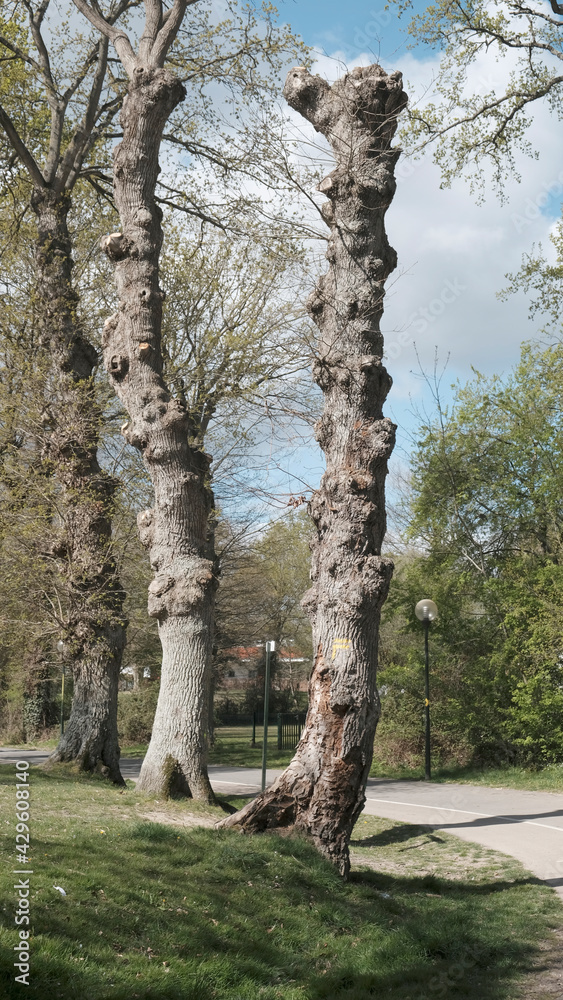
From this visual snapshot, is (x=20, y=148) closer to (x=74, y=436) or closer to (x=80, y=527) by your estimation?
(x=74, y=436)

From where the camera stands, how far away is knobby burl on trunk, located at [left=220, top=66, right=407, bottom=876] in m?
8.09

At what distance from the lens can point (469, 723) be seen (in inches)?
714

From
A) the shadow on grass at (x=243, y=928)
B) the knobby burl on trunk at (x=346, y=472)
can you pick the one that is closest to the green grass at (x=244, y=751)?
the knobby burl on trunk at (x=346, y=472)

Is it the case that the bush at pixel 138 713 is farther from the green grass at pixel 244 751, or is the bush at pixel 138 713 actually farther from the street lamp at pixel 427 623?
the street lamp at pixel 427 623

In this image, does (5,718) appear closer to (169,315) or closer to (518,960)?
(169,315)

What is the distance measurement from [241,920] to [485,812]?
8373mm

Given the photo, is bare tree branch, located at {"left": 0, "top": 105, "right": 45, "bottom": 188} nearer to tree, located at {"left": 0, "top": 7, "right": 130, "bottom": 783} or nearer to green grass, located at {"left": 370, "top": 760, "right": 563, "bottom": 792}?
tree, located at {"left": 0, "top": 7, "right": 130, "bottom": 783}

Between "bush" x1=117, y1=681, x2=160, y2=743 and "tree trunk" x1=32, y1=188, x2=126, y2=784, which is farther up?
"tree trunk" x1=32, y1=188, x2=126, y2=784

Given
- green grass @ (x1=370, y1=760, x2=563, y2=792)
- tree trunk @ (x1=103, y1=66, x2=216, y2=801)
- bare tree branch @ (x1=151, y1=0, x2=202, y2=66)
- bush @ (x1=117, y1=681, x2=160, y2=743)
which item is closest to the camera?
tree trunk @ (x1=103, y1=66, x2=216, y2=801)

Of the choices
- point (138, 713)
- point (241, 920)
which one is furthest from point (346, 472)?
point (138, 713)

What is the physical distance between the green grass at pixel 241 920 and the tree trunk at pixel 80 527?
4613 mm

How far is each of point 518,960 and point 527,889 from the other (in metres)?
2.29

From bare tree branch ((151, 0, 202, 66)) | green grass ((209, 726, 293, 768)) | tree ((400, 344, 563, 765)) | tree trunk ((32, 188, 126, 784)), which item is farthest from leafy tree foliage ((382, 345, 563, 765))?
bare tree branch ((151, 0, 202, 66))

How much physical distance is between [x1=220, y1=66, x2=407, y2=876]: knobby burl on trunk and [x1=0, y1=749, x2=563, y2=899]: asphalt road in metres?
2.63
